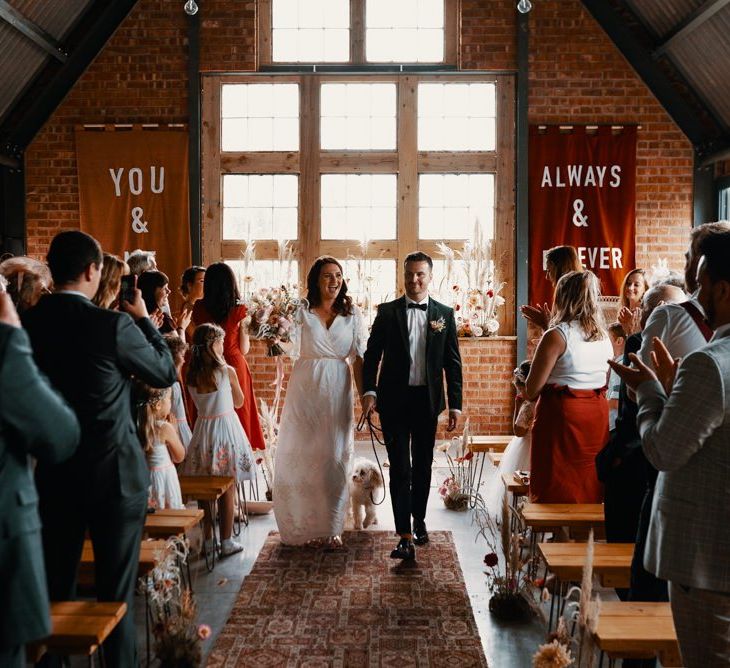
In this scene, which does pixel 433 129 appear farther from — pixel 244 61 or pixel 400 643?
pixel 400 643

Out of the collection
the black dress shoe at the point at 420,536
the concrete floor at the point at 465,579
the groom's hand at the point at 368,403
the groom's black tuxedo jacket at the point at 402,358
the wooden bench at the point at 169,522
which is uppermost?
the groom's black tuxedo jacket at the point at 402,358

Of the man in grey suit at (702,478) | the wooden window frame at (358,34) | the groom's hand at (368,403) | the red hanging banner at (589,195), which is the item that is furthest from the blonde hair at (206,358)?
the wooden window frame at (358,34)

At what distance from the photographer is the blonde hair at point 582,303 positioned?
4.01 m

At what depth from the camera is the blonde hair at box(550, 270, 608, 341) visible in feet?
13.2

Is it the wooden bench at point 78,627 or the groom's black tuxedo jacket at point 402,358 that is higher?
the groom's black tuxedo jacket at point 402,358

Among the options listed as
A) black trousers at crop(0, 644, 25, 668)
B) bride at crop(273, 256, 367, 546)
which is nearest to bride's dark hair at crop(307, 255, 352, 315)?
bride at crop(273, 256, 367, 546)

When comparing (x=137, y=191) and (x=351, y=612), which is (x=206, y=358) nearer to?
(x=351, y=612)

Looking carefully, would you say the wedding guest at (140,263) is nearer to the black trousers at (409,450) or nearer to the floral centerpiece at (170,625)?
the black trousers at (409,450)

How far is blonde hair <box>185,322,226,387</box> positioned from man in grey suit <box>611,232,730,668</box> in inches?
124

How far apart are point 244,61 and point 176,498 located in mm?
6171

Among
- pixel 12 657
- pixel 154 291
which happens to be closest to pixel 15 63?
pixel 154 291

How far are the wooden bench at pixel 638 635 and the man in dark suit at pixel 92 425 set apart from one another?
1619mm

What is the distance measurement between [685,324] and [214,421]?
2892 millimetres

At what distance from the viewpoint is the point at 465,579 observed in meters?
4.50
